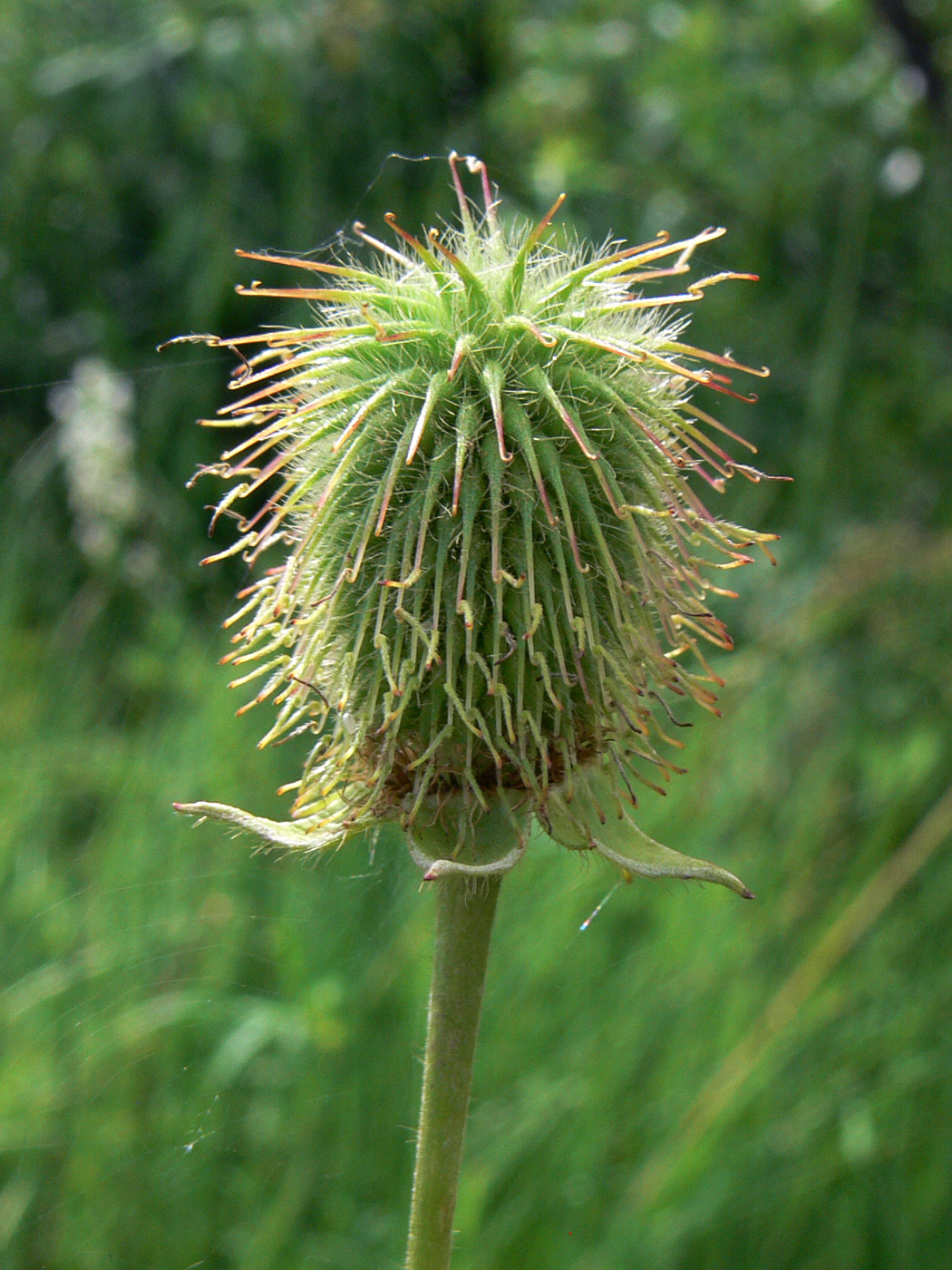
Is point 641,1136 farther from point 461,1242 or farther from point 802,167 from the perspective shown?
point 802,167

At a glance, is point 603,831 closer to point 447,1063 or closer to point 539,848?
point 447,1063

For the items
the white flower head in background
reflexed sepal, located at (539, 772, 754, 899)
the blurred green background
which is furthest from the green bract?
the white flower head in background

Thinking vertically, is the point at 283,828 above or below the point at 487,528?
below

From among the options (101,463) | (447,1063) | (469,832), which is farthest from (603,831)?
(101,463)

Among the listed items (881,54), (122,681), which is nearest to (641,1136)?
(122,681)

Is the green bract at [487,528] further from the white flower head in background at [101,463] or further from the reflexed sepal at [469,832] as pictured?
the white flower head in background at [101,463]

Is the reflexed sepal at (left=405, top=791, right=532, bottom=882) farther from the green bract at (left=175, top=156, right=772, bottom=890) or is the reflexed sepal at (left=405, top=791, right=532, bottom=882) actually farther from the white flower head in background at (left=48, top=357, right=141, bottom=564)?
the white flower head in background at (left=48, top=357, right=141, bottom=564)

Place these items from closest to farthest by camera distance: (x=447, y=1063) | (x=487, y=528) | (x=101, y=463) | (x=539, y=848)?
(x=447, y=1063) → (x=487, y=528) → (x=539, y=848) → (x=101, y=463)
